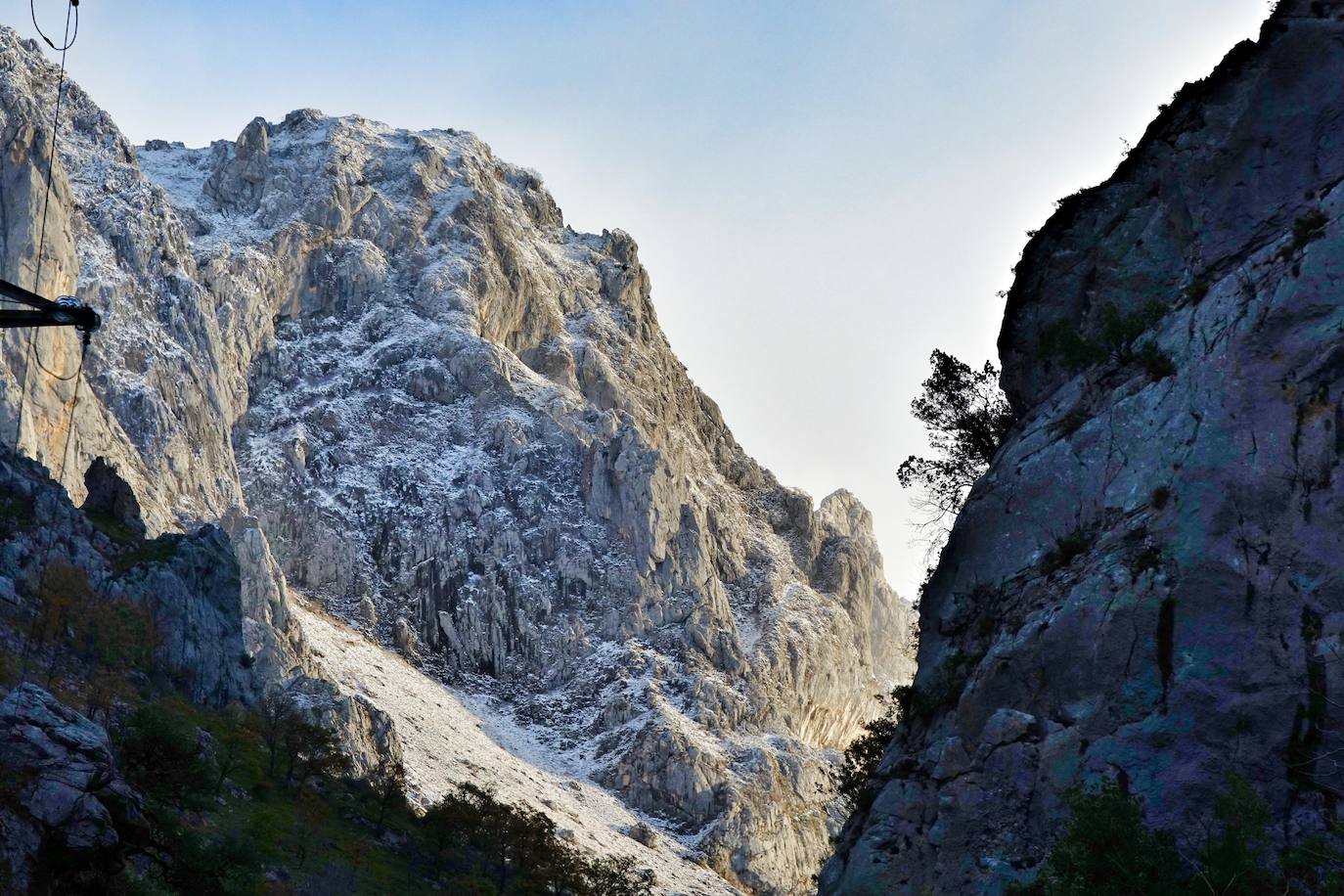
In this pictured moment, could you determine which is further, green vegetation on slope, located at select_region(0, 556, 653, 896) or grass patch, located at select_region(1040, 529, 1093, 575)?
green vegetation on slope, located at select_region(0, 556, 653, 896)

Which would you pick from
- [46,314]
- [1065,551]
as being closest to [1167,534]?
[1065,551]

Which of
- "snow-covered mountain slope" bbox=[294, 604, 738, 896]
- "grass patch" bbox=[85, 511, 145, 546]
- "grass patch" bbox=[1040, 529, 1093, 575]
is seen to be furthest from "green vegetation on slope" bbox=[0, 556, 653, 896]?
"snow-covered mountain slope" bbox=[294, 604, 738, 896]

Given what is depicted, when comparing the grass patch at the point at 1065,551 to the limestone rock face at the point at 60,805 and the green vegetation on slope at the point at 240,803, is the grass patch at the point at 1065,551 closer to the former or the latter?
the green vegetation on slope at the point at 240,803

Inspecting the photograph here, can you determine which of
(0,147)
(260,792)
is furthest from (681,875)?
(0,147)

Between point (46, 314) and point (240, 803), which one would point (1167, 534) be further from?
point (240, 803)

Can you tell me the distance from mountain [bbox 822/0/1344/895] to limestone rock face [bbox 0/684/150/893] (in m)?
18.4

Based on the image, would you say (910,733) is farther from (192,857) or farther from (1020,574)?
(192,857)

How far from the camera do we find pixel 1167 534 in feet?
95.8

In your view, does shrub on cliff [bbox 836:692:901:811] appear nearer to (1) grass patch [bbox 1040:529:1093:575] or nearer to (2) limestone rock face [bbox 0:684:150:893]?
(1) grass patch [bbox 1040:529:1093:575]

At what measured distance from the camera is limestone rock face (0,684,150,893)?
30.1m

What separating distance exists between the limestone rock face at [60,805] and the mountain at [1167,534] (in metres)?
18.4

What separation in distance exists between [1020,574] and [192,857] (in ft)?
86.8

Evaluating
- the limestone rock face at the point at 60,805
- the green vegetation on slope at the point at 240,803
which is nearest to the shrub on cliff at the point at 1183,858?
the limestone rock face at the point at 60,805

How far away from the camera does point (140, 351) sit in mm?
174375
